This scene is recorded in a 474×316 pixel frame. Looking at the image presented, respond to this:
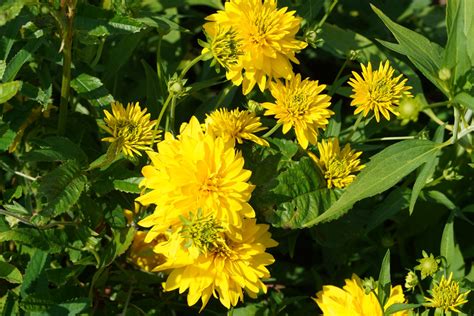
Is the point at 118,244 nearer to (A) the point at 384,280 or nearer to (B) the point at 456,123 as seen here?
(A) the point at 384,280

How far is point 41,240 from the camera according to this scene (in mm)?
1688

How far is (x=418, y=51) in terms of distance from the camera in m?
1.63

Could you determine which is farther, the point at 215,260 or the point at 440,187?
the point at 440,187

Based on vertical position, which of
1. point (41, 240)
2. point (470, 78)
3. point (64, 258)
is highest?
point (470, 78)

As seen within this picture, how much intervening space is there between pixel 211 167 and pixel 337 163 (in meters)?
0.41

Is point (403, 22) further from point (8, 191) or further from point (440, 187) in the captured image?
point (8, 191)

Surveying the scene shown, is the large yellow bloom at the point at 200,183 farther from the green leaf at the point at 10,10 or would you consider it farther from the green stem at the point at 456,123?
the green stem at the point at 456,123

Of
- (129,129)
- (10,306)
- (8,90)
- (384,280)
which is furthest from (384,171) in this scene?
(10,306)

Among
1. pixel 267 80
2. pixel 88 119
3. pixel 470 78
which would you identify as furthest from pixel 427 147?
pixel 88 119

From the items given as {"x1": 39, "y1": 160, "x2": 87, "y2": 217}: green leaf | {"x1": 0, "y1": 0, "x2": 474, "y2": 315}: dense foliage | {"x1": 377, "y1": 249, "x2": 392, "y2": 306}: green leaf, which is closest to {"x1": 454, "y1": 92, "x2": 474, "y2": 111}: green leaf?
{"x1": 0, "y1": 0, "x2": 474, "y2": 315}: dense foliage

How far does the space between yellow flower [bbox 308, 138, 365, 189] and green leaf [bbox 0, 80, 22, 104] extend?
0.73 meters

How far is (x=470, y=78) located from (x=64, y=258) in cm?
121

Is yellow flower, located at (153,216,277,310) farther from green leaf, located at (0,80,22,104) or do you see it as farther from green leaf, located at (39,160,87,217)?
green leaf, located at (0,80,22,104)

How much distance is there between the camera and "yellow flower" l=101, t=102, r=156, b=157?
153 cm
